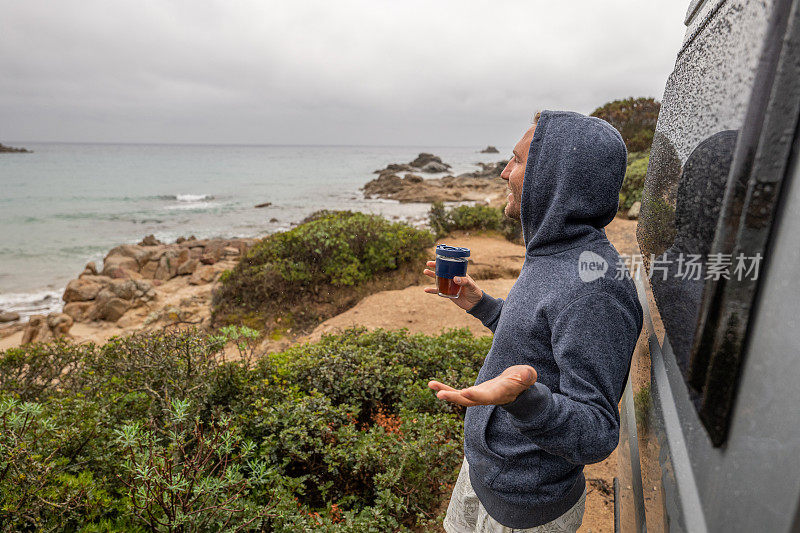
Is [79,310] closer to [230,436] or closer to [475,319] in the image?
[475,319]

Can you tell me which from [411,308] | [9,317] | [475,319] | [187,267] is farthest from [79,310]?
[475,319]

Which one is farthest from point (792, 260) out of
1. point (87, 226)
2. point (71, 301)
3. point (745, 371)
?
point (87, 226)

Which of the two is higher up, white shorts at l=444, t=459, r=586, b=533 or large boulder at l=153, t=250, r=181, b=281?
white shorts at l=444, t=459, r=586, b=533

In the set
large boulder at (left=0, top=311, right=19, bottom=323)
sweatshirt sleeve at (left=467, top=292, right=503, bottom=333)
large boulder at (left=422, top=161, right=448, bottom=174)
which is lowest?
large boulder at (left=0, top=311, right=19, bottom=323)

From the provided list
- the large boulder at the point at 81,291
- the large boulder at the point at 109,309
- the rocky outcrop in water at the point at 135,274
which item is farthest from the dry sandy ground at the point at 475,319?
the large boulder at the point at 81,291

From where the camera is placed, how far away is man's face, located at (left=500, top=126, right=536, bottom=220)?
155 cm

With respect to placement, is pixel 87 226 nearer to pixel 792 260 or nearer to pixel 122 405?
pixel 122 405

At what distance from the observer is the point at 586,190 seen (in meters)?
1.35

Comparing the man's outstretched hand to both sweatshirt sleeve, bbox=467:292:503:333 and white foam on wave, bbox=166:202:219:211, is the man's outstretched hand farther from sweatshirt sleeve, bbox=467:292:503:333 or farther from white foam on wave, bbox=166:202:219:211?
white foam on wave, bbox=166:202:219:211

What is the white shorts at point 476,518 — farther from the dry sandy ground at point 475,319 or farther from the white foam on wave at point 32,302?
the white foam on wave at point 32,302

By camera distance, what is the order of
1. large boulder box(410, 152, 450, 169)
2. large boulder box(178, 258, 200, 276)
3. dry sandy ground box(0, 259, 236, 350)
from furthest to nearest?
large boulder box(410, 152, 450, 169) < large boulder box(178, 258, 200, 276) < dry sandy ground box(0, 259, 236, 350)

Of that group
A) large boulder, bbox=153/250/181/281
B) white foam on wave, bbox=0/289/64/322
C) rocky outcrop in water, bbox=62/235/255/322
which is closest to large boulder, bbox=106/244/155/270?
rocky outcrop in water, bbox=62/235/255/322

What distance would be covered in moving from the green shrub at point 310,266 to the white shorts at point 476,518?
5.12 meters

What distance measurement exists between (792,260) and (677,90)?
1.33 m
